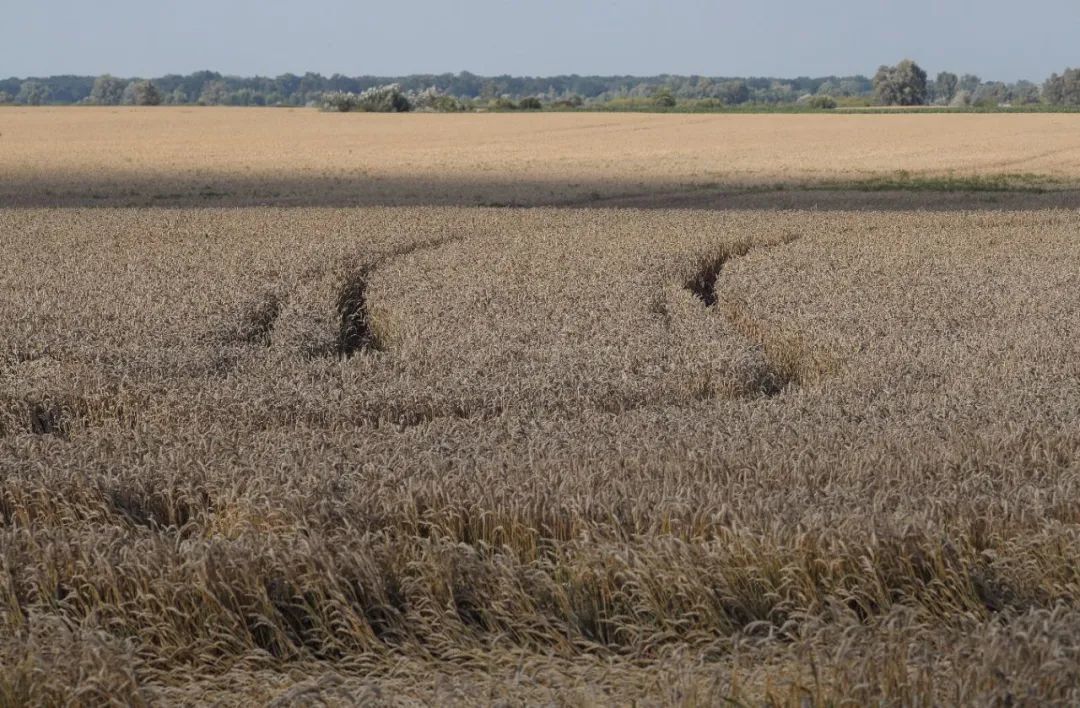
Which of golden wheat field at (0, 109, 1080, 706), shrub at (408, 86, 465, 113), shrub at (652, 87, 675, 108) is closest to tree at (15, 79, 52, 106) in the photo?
shrub at (408, 86, 465, 113)

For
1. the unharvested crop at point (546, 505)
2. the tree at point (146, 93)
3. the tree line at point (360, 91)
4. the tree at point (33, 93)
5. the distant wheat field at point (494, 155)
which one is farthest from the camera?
the tree at point (33, 93)

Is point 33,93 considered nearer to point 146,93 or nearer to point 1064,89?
point 146,93

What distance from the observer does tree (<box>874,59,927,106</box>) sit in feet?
391

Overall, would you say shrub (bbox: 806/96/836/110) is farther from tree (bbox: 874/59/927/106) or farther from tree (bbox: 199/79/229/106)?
tree (bbox: 199/79/229/106)

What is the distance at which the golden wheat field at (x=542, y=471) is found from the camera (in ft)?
15.6

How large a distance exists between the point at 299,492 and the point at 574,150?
47854 mm

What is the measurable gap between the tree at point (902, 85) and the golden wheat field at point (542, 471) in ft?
349

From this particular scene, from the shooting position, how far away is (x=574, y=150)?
175 feet

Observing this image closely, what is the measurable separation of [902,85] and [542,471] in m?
119

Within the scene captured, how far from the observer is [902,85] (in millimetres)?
118875

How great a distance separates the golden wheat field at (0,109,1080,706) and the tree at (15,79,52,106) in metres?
167

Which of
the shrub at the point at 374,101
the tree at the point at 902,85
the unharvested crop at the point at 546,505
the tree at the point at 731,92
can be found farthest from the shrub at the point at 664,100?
the unharvested crop at the point at 546,505

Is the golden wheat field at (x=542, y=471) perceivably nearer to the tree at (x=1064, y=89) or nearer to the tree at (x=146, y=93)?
the tree at (x=146, y=93)

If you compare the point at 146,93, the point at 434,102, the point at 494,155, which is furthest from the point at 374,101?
the point at 494,155
